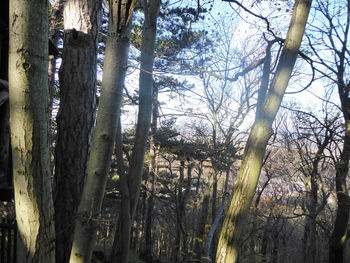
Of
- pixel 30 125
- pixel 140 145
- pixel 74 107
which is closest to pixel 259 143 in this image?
pixel 140 145

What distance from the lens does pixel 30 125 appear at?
5.33 ft

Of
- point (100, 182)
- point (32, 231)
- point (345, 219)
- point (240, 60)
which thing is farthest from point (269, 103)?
point (240, 60)

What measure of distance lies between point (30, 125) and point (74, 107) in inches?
74.0

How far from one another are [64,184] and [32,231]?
181cm

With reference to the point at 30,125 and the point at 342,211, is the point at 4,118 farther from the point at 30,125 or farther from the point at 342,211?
the point at 342,211

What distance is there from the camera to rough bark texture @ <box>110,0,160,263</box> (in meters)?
2.97

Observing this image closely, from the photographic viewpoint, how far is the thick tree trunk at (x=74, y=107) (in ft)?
11.2

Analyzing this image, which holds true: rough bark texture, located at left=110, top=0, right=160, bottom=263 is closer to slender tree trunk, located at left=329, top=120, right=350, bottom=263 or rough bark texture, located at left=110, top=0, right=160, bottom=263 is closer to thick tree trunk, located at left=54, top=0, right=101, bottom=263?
thick tree trunk, located at left=54, top=0, right=101, bottom=263

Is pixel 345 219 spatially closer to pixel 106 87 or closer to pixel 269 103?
pixel 269 103

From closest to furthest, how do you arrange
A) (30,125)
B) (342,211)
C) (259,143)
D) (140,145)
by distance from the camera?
(30,125), (259,143), (140,145), (342,211)

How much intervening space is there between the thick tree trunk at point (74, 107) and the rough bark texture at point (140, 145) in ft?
2.64

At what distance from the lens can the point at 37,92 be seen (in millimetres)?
1639

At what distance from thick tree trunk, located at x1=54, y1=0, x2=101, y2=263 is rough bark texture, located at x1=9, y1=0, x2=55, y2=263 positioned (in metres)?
1.74

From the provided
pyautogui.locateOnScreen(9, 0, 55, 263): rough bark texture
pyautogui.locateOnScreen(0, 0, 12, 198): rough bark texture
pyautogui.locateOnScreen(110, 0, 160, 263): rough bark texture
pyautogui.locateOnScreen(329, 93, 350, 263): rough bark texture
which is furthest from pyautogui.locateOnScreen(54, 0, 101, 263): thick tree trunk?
pyautogui.locateOnScreen(329, 93, 350, 263): rough bark texture
